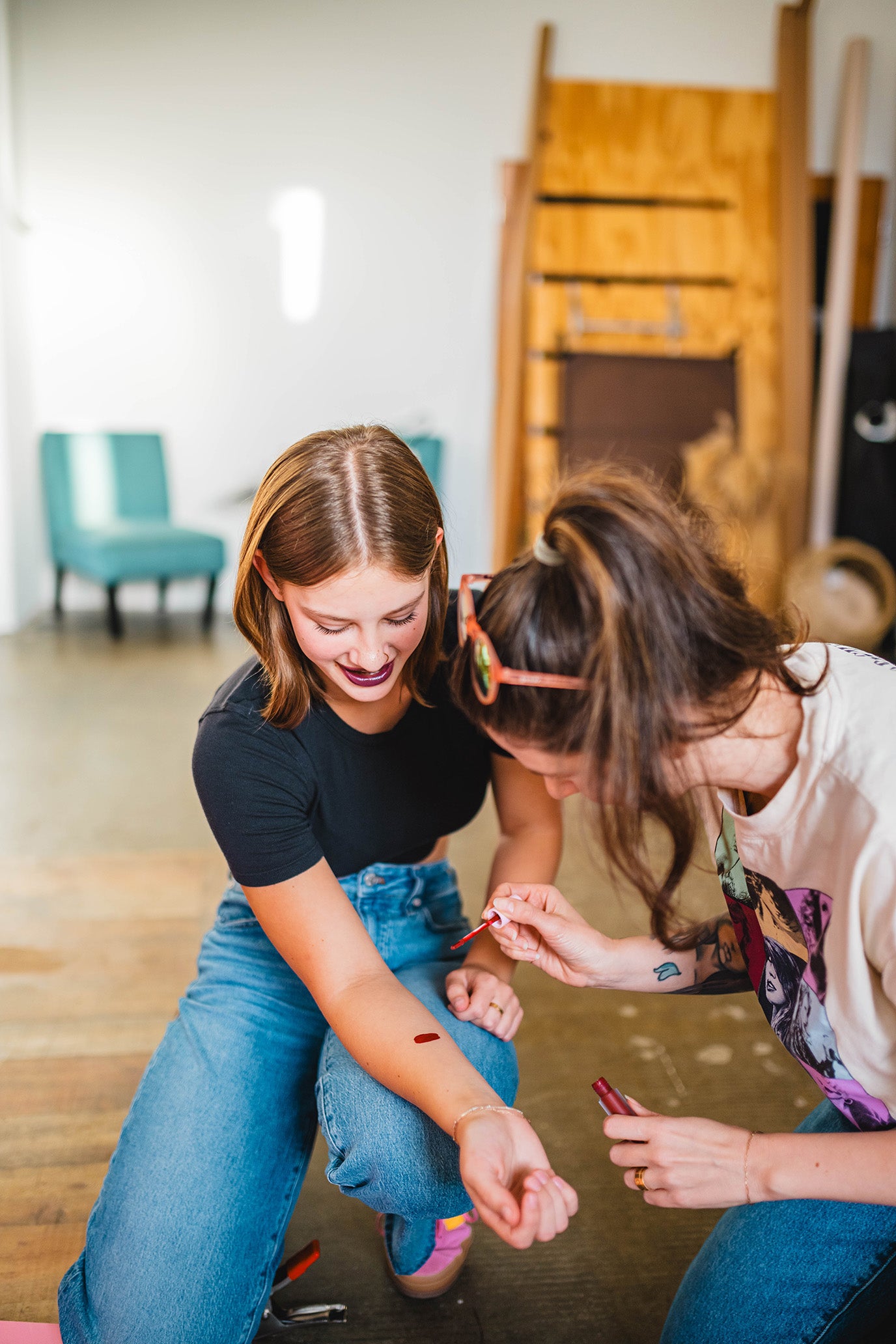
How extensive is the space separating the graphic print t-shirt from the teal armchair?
4034mm

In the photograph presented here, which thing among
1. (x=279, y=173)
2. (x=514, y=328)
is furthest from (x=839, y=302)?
(x=279, y=173)

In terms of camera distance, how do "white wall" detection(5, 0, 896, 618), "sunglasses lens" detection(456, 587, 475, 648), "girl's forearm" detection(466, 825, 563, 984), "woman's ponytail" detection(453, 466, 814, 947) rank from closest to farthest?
"woman's ponytail" detection(453, 466, 814, 947), "sunglasses lens" detection(456, 587, 475, 648), "girl's forearm" detection(466, 825, 563, 984), "white wall" detection(5, 0, 896, 618)

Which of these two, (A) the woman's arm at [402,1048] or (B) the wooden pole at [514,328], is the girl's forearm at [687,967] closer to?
(A) the woman's arm at [402,1048]

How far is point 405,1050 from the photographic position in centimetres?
103

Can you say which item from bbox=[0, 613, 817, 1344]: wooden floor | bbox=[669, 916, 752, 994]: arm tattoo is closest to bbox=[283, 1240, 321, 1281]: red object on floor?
bbox=[0, 613, 817, 1344]: wooden floor

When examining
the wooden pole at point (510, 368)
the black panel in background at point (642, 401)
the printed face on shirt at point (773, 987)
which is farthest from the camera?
the wooden pole at point (510, 368)

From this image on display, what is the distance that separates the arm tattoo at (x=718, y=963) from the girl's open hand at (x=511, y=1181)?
32 cm

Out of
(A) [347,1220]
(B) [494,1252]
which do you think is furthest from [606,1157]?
Result: (A) [347,1220]

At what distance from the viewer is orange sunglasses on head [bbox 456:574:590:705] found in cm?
82

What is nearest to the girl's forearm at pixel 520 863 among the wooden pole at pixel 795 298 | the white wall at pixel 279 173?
the wooden pole at pixel 795 298

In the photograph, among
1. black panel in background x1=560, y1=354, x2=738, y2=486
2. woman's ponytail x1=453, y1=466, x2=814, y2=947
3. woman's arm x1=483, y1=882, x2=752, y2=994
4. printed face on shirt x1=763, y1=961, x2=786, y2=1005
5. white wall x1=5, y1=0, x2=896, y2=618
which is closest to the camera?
woman's ponytail x1=453, y1=466, x2=814, y2=947

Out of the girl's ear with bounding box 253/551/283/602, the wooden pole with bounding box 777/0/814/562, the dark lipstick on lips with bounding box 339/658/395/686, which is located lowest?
the dark lipstick on lips with bounding box 339/658/395/686

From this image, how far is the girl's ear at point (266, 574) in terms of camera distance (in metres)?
1.13

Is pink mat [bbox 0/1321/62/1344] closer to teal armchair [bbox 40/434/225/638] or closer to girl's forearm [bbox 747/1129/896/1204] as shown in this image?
girl's forearm [bbox 747/1129/896/1204]
